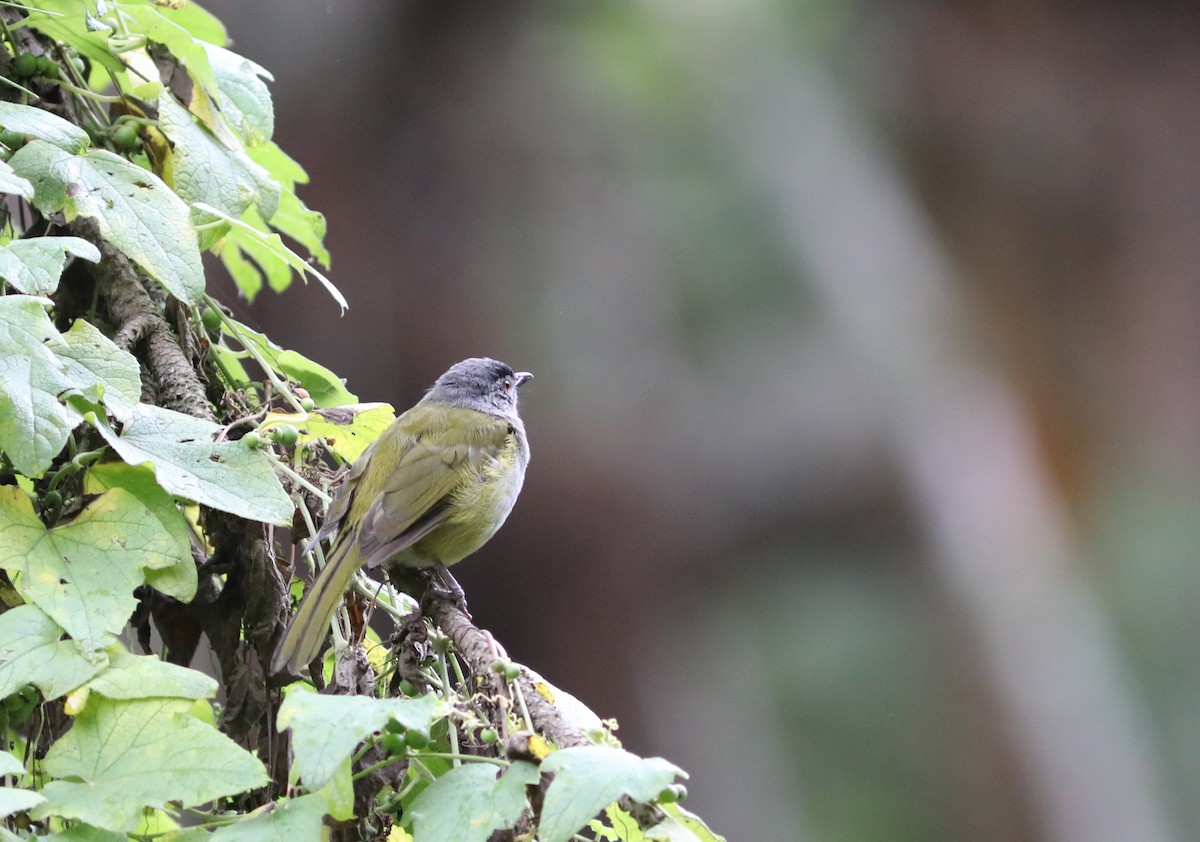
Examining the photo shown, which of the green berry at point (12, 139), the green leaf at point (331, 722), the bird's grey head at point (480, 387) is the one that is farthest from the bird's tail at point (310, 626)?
the bird's grey head at point (480, 387)

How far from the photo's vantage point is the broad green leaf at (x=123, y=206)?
6.68ft

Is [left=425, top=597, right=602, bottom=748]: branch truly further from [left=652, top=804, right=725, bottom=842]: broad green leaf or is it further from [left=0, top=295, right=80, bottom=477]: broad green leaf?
[left=0, top=295, right=80, bottom=477]: broad green leaf

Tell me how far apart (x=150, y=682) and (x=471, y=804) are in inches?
18.3

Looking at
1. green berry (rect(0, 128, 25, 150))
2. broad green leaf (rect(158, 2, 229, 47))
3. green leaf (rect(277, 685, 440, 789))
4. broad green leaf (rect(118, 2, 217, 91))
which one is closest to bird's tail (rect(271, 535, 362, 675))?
green leaf (rect(277, 685, 440, 789))

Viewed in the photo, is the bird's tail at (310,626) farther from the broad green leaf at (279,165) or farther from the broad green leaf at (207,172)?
the broad green leaf at (279,165)

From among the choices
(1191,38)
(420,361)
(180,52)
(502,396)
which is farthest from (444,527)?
(1191,38)

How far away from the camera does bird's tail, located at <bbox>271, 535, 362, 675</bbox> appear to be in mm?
1903

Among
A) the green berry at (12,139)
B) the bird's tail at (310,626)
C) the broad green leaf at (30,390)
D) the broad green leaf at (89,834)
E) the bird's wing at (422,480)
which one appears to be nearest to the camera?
the broad green leaf at (89,834)

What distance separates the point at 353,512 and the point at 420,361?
8.11 metres

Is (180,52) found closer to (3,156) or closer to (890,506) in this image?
(3,156)

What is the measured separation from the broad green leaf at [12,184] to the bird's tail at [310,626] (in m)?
0.76

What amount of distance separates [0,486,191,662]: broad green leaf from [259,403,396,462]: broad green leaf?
1.58 ft

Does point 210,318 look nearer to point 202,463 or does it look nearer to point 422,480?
point 202,463

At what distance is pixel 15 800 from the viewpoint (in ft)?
4.45
